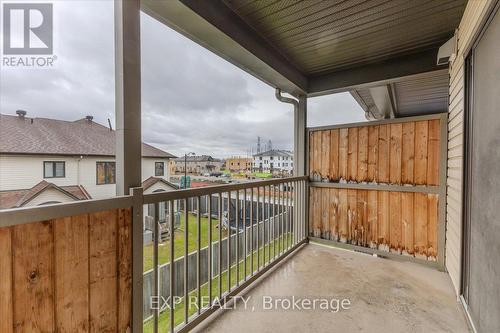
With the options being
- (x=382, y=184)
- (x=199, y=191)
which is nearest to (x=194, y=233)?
(x=199, y=191)

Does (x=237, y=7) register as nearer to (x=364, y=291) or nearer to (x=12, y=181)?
(x=12, y=181)

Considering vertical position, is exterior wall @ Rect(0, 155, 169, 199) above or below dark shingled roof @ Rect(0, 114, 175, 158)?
below

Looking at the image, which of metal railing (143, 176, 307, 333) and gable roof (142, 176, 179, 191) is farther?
metal railing (143, 176, 307, 333)

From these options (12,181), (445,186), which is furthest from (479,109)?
(12,181)

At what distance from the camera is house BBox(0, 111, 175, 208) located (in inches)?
38.6

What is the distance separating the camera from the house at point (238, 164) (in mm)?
2307

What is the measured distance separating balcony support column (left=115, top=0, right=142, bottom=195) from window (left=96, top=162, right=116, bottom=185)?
28 mm

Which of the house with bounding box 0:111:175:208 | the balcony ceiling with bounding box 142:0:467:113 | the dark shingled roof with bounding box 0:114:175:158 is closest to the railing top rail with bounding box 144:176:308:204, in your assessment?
the house with bounding box 0:111:175:208

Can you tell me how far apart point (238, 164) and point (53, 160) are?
5.16 ft

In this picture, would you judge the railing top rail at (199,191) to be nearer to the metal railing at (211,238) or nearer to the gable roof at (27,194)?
the metal railing at (211,238)

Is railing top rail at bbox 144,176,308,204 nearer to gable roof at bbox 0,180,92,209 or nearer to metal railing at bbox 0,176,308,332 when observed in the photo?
metal railing at bbox 0,176,308,332

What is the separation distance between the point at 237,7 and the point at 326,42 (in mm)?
1102

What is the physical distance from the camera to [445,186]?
2.67 m

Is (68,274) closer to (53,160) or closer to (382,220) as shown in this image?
(53,160)
